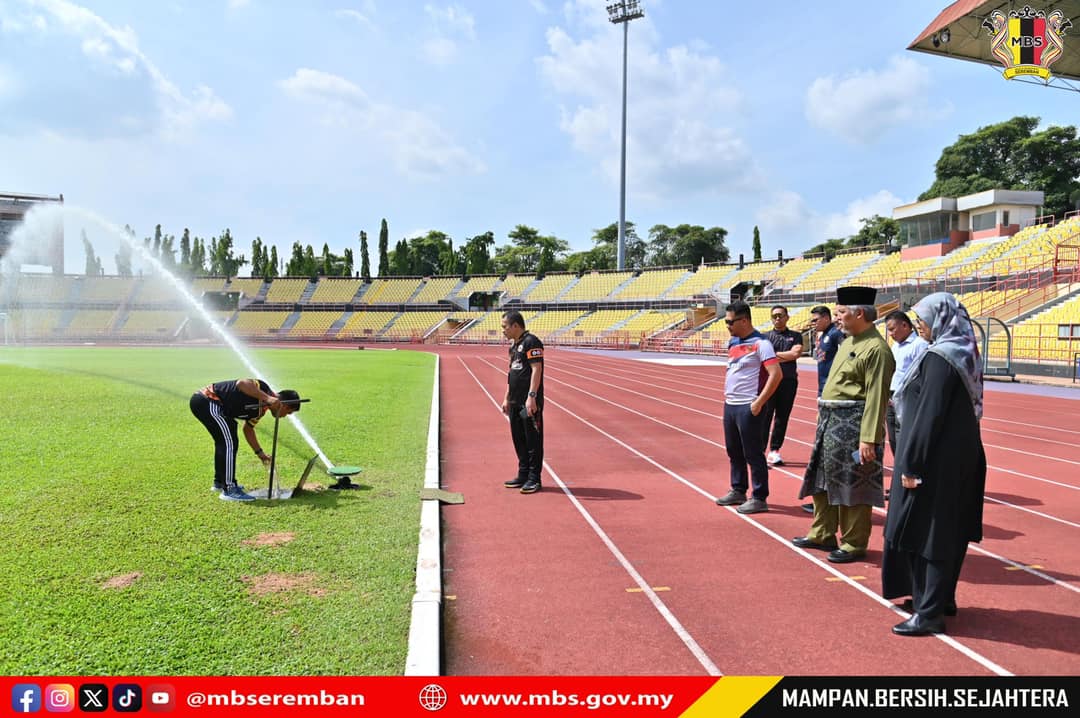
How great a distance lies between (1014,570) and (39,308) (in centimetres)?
8323

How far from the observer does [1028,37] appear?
22375 mm

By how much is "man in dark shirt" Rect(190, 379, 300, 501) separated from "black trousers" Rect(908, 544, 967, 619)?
5.10 meters

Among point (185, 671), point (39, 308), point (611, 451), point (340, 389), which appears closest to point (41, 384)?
point (340, 389)

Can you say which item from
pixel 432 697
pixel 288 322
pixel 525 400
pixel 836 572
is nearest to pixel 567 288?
pixel 288 322

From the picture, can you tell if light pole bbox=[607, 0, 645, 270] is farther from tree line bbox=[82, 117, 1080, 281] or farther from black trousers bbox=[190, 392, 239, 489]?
black trousers bbox=[190, 392, 239, 489]

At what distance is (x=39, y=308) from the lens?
221 feet

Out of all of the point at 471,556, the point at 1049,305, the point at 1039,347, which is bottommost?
the point at 471,556

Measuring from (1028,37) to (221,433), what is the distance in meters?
27.8

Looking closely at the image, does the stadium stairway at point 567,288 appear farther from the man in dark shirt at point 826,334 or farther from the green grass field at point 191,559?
the man in dark shirt at point 826,334

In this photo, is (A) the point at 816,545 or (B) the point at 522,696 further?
(A) the point at 816,545

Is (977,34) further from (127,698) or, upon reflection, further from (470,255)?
(470,255)

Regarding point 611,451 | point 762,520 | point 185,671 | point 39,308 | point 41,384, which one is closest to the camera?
point 185,671

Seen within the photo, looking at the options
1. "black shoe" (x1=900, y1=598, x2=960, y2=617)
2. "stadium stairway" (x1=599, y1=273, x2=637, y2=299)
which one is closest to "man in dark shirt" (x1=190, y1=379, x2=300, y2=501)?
"black shoe" (x1=900, y1=598, x2=960, y2=617)

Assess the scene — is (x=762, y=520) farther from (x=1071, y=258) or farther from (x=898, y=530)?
(x=1071, y=258)
